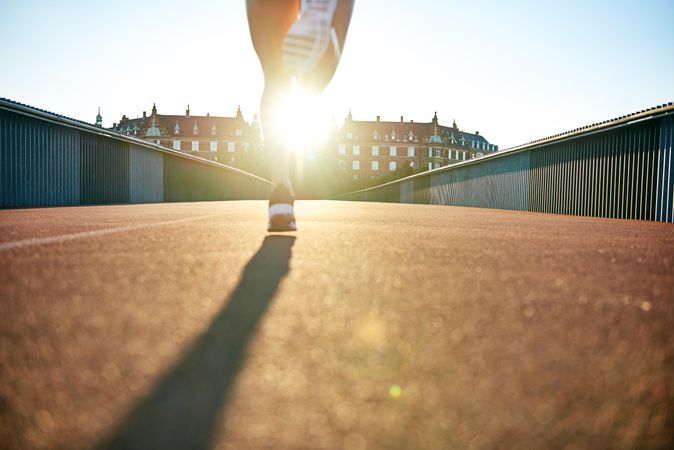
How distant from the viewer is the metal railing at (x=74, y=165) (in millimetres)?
13359

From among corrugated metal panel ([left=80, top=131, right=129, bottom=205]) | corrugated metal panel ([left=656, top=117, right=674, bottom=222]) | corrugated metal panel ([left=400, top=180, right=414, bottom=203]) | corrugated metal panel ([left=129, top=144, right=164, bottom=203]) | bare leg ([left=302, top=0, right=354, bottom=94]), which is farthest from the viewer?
corrugated metal panel ([left=400, top=180, right=414, bottom=203])

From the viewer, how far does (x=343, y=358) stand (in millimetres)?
644

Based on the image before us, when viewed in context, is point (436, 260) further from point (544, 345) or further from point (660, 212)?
point (660, 212)

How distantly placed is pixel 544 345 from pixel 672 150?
10.3m

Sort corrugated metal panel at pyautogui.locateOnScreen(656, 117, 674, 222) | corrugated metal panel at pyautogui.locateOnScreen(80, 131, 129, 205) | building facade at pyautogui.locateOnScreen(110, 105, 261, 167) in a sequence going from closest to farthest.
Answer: corrugated metal panel at pyautogui.locateOnScreen(656, 117, 674, 222), corrugated metal panel at pyautogui.locateOnScreen(80, 131, 129, 205), building facade at pyautogui.locateOnScreen(110, 105, 261, 167)

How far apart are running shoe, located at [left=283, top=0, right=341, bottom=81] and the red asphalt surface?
1.39m

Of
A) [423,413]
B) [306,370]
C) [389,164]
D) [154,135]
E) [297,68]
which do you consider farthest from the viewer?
[389,164]

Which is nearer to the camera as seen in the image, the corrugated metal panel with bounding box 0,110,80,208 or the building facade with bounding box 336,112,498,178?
the corrugated metal panel with bounding box 0,110,80,208

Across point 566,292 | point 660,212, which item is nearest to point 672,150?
point 660,212

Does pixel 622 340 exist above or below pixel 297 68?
below

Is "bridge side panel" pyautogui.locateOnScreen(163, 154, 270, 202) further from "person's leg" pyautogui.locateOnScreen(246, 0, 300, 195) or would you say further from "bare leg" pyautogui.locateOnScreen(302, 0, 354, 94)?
"bare leg" pyautogui.locateOnScreen(302, 0, 354, 94)

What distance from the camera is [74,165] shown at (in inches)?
635

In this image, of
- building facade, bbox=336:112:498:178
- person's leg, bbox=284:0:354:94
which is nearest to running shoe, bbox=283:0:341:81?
person's leg, bbox=284:0:354:94

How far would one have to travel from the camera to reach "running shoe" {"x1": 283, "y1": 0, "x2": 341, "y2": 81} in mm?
→ 2369
